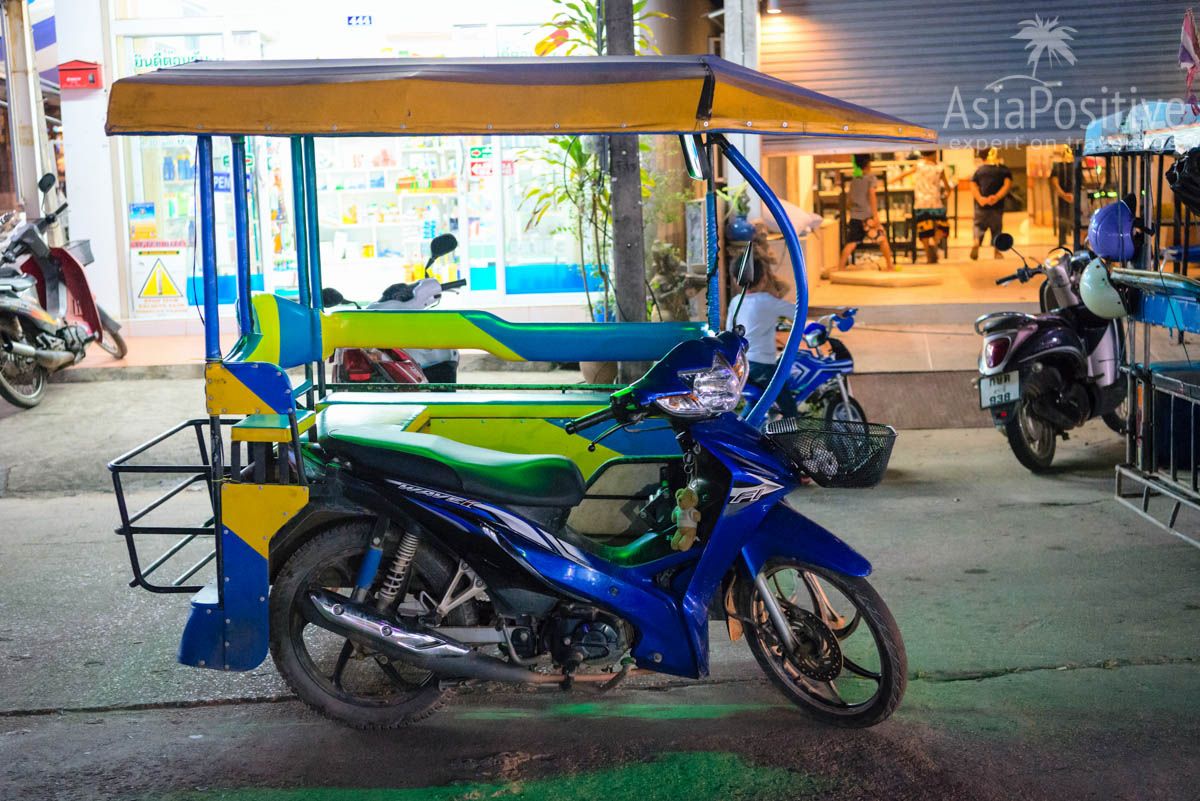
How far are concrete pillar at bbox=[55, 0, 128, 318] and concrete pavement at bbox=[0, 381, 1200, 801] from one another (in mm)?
6818

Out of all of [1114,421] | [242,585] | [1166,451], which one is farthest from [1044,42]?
[242,585]

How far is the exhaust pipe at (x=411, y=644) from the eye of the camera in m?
4.15

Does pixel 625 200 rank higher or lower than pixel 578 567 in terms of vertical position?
higher

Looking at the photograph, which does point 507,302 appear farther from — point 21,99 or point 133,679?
point 133,679

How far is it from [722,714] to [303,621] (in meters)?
1.48

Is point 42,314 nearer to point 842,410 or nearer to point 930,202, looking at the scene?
point 842,410

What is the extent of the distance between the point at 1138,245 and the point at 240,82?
5.31m

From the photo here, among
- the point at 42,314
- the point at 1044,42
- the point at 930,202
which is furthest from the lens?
the point at 930,202

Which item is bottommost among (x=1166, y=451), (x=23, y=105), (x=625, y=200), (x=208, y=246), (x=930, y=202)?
(x=1166, y=451)

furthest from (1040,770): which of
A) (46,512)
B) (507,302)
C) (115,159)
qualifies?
(115,159)

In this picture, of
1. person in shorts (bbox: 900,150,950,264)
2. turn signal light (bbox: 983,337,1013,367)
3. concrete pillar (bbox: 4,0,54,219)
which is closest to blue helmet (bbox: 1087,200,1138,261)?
turn signal light (bbox: 983,337,1013,367)

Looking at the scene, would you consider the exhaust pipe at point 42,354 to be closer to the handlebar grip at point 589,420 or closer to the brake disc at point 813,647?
the handlebar grip at point 589,420

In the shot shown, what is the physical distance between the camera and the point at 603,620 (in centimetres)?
422

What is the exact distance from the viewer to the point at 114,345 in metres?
11.4
